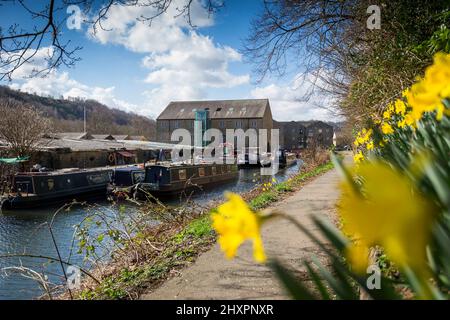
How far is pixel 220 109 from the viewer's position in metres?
62.3

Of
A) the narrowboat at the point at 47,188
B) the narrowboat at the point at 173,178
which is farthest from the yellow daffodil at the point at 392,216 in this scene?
the narrowboat at the point at 47,188

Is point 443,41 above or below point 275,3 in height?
below

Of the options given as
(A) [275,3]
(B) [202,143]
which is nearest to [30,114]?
(A) [275,3]

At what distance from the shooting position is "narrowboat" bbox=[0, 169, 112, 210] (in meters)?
16.6

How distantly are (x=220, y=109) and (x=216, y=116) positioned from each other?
65.2 inches

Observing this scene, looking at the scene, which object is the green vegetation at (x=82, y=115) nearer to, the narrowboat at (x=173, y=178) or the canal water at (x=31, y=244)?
the narrowboat at (x=173, y=178)

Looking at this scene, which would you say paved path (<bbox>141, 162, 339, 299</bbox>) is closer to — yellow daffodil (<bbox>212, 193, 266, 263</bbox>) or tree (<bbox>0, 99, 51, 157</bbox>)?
yellow daffodil (<bbox>212, 193, 266, 263</bbox>)

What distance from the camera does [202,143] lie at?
61281 mm

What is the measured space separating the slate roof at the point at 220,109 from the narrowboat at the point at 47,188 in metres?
41.5

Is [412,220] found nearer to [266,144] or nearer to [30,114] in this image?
[30,114]

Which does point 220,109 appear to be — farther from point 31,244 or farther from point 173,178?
point 31,244

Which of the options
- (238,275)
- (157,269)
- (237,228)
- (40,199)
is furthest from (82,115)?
(237,228)

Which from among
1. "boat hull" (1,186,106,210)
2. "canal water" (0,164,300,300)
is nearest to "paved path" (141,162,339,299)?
"canal water" (0,164,300,300)
